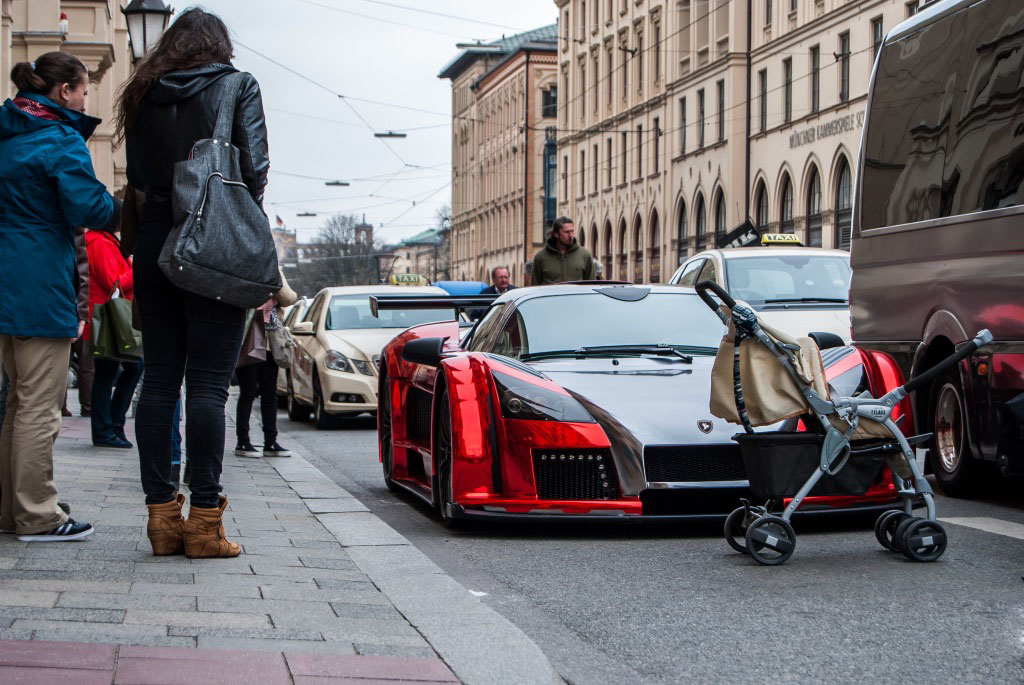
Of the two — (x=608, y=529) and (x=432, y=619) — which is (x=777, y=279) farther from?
(x=432, y=619)

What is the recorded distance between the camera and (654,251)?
6444cm

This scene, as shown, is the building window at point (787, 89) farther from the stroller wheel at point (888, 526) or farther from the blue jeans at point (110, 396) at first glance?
the stroller wheel at point (888, 526)

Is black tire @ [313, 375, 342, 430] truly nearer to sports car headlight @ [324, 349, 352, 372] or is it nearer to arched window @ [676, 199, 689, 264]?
sports car headlight @ [324, 349, 352, 372]

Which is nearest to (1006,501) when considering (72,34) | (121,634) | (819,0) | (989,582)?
(989,582)

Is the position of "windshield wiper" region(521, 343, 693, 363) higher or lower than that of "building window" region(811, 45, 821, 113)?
lower

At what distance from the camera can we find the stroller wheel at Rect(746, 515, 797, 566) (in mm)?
6176

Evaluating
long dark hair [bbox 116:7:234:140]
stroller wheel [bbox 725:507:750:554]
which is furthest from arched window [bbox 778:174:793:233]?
long dark hair [bbox 116:7:234:140]

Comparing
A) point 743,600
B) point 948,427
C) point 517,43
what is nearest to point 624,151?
point 517,43

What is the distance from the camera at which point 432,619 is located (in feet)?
15.9

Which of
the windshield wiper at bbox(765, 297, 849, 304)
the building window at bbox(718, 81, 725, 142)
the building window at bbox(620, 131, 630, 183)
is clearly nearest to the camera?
the windshield wiper at bbox(765, 297, 849, 304)

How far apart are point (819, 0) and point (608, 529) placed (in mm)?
40988

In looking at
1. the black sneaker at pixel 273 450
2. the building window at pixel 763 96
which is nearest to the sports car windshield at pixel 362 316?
the black sneaker at pixel 273 450

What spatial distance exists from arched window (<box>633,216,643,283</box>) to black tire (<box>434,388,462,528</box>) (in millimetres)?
58989

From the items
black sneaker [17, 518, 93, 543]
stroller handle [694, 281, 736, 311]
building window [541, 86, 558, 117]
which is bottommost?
black sneaker [17, 518, 93, 543]
